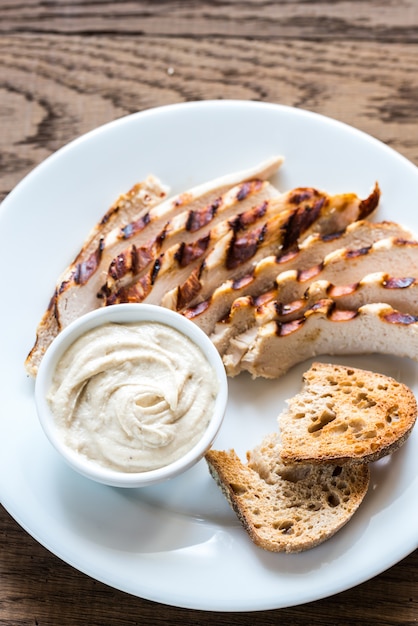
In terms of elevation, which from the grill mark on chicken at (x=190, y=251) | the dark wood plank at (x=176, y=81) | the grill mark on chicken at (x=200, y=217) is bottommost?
the grill mark on chicken at (x=190, y=251)

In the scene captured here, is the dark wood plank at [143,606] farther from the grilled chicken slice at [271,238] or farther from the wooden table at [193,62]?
the wooden table at [193,62]

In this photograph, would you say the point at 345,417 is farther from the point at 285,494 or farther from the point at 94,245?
the point at 94,245

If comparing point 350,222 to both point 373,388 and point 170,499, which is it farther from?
point 170,499

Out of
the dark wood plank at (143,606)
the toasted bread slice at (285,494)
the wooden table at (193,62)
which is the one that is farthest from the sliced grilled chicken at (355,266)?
the dark wood plank at (143,606)

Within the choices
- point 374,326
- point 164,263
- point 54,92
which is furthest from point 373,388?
point 54,92

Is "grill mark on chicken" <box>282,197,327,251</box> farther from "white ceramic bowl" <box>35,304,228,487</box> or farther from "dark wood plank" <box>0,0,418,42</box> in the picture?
"dark wood plank" <box>0,0,418,42</box>

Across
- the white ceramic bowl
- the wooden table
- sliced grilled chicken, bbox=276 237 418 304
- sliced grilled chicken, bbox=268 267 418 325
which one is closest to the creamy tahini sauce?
the white ceramic bowl

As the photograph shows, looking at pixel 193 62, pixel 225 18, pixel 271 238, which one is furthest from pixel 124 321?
pixel 225 18
